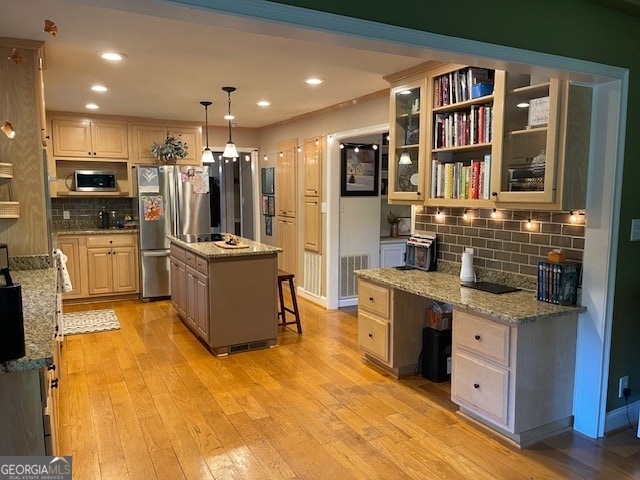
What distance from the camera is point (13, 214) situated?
3115mm

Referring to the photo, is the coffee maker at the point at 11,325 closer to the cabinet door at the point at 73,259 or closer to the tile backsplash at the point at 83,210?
the cabinet door at the point at 73,259

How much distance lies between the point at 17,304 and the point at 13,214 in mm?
1939

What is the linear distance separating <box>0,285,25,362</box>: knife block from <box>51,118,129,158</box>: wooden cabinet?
4.92 metres

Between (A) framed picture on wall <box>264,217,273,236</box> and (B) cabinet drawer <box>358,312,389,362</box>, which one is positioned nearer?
(B) cabinet drawer <box>358,312,389,362</box>

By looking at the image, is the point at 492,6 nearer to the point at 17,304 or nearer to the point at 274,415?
the point at 17,304

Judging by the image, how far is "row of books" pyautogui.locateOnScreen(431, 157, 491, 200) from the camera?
3066 mm

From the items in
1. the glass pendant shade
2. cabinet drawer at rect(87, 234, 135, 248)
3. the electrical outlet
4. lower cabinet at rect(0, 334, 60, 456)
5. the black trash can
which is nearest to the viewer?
lower cabinet at rect(0, 334, 60, 456)

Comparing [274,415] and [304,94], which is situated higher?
[304,94]

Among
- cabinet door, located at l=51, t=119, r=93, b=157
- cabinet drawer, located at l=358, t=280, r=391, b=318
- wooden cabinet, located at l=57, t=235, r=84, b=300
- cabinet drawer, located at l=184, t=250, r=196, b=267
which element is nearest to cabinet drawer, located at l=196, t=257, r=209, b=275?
cabinet drawer, located at l=184, t=250, r=196, b=267

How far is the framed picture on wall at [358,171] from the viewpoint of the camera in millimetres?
5477

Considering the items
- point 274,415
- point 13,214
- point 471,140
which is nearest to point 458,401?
point 274,415

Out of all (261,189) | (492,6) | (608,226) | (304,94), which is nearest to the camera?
(492,6)

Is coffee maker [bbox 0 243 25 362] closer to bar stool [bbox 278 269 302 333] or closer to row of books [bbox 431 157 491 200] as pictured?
row of books [bbox 431 157 491 200]

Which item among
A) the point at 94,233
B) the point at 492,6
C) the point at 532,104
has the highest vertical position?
the point at 492,6
